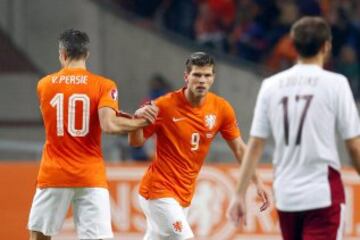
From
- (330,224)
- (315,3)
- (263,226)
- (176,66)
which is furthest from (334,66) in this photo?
(330,224)

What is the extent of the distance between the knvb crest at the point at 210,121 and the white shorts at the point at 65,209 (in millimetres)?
1136

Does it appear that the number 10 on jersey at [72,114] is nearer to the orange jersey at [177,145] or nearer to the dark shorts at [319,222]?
the orange jersey at [177,145]

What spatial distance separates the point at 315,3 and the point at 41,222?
9.10m

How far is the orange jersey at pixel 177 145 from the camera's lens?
35.0 ft

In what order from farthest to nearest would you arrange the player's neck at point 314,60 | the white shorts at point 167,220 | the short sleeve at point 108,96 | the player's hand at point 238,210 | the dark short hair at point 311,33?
the white shorts at point 167,220
the short sleeve at point 108,96
the player's hand at point 238,210
the player's neck at point 314,60
the dark short hair at point 311,33

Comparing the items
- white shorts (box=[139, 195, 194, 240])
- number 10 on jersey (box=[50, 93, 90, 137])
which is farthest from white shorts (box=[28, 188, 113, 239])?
white shorts (box=[139, 195, 194, 240])

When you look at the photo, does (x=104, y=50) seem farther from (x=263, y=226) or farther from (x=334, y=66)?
(x=263, y=226)

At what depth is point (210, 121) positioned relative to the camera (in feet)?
35.4

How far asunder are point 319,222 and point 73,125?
2.87 meters

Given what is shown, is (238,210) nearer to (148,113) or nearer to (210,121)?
(148,113)

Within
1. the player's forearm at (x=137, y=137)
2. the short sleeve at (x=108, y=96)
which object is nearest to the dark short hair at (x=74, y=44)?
the short sleeve at (x=108, y=96)

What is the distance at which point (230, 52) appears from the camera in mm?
18922

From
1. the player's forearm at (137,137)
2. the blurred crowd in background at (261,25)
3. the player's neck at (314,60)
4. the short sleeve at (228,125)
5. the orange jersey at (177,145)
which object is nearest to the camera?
the player's neck at (314,60)

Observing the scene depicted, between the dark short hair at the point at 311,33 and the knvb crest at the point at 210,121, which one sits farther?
the knvb crest at the point at 210,121
